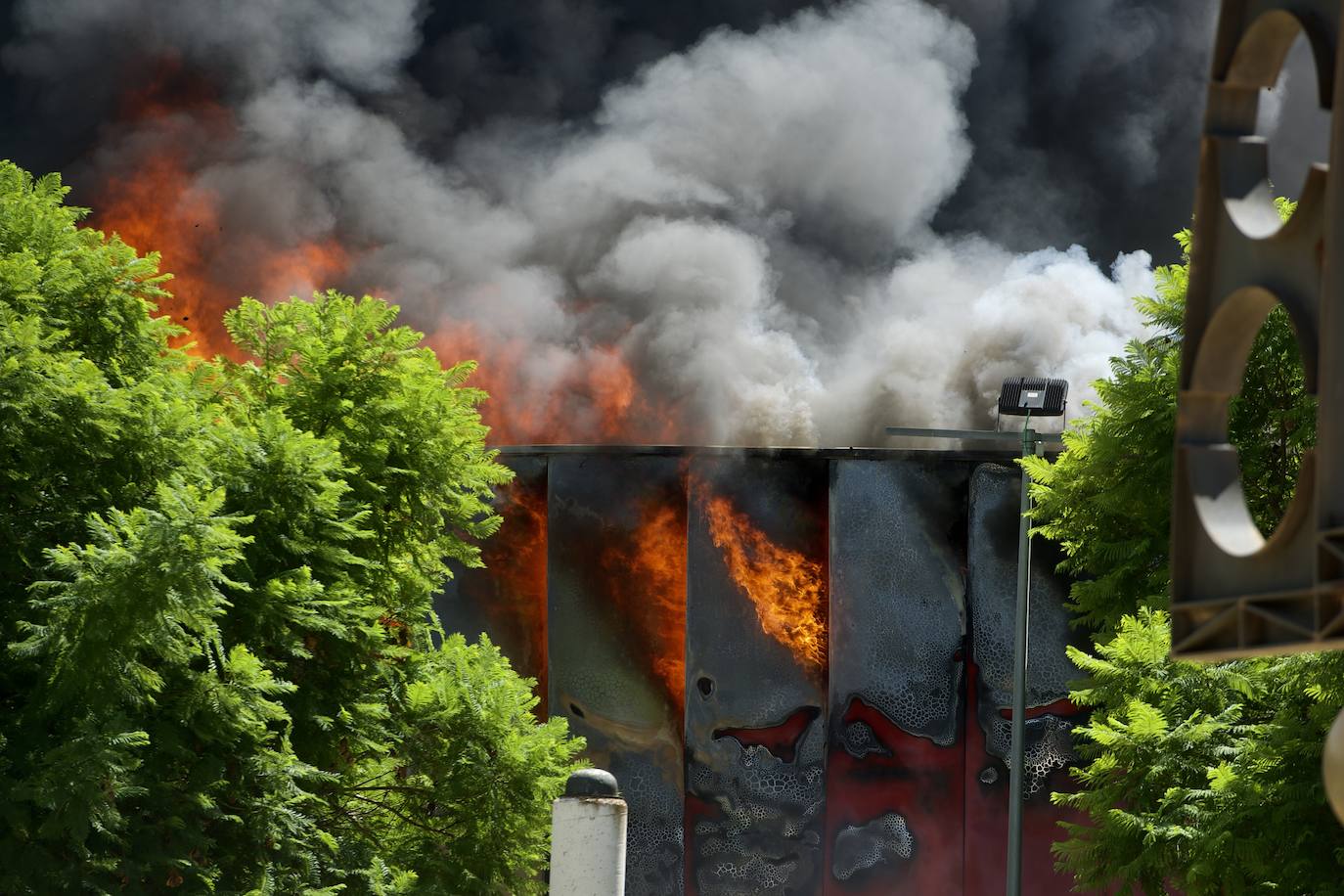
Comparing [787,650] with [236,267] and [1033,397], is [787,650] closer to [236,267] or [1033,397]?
[1033,397]

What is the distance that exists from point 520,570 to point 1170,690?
14858 mm

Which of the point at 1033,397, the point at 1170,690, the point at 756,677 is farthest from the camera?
the point at 756,677

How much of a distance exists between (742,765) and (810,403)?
15.6 m

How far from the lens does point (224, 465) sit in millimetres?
17391

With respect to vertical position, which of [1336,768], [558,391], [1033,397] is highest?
[558,391]

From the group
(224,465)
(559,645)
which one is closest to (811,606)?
(559,645)

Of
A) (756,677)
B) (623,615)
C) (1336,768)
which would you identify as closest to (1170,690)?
(1336,768)

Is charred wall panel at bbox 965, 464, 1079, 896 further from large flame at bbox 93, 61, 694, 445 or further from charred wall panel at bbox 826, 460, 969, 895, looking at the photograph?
large flame at bbox 93, 61, 694, 445

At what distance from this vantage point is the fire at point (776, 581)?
93.2 feet

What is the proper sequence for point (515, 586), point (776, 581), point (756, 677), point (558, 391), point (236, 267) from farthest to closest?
point (558, 391), point (236, 267), point (515, 586), point (776, 581), point (756, 677)

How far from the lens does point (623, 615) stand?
2897 centimetres

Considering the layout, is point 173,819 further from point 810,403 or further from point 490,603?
point 810,403

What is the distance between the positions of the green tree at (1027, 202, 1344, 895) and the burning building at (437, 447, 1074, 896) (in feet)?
26.2

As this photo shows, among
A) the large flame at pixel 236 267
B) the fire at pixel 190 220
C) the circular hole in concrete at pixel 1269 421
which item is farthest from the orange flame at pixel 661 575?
the fire at pixel 190 220
